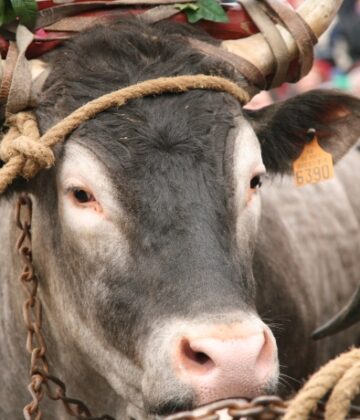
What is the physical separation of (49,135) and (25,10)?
574 mm

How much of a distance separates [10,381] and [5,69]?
4.55ft

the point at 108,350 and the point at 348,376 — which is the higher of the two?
the point at 348,376

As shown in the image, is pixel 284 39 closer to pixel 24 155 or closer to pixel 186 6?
pixel 186 6

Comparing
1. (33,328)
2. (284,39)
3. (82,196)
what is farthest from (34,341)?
(284,39)

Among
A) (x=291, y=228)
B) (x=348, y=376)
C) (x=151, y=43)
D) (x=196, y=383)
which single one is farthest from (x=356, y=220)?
(x=348, y=376)

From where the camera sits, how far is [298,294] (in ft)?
17.1

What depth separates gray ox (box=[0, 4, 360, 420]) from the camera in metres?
3.37

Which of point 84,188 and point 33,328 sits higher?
point 84,188

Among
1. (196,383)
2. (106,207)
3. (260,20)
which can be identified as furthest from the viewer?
(260,20)

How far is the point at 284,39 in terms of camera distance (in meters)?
4.38

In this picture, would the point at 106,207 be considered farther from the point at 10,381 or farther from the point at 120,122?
the point at 10,381

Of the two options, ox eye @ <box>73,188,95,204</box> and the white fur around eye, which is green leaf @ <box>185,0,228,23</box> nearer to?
the white fur around eye

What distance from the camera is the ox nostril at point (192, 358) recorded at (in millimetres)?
3279

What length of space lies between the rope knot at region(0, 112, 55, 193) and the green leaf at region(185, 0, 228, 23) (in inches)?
34.4
